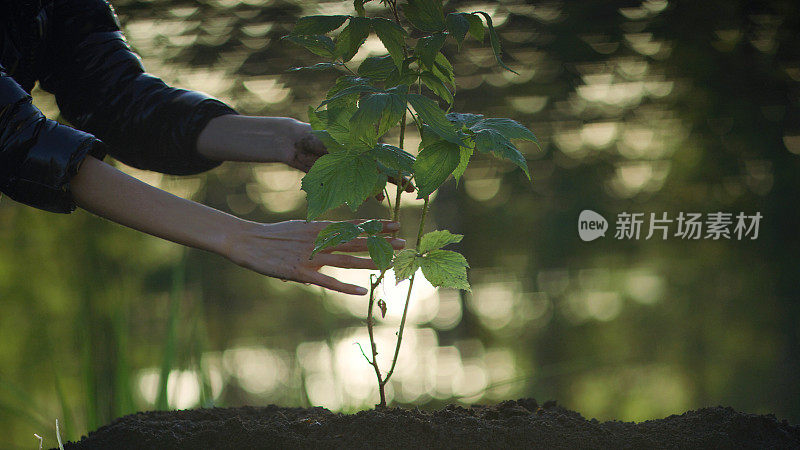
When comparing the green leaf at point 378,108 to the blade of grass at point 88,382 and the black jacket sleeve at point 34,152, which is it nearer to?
the black jacket sleeve at point 34,152

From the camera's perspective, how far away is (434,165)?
90cm

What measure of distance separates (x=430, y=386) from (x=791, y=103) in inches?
77.4

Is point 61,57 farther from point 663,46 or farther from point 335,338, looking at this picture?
point 663,46

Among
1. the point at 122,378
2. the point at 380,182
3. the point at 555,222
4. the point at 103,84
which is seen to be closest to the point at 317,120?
the point at 380,182

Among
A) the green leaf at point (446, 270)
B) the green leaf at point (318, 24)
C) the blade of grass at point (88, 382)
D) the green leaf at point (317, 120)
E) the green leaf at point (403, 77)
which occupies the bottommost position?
the blade of grass at point (88, 382)

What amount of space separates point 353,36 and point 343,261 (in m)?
0.34

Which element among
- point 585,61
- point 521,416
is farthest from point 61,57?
point 585,61

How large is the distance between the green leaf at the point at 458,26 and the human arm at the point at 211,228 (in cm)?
30

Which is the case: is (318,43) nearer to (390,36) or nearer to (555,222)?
(390,36)

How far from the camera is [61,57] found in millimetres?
1324

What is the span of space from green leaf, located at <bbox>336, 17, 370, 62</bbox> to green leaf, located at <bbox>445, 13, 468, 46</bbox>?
118mm

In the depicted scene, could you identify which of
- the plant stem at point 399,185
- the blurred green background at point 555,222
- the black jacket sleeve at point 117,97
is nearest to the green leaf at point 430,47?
the plant stem at point 399,185

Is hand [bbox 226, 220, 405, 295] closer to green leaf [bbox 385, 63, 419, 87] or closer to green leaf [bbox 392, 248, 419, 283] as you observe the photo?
green leaf [bbox 392, 248, 419, 283]

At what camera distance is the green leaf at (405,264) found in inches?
38.6
